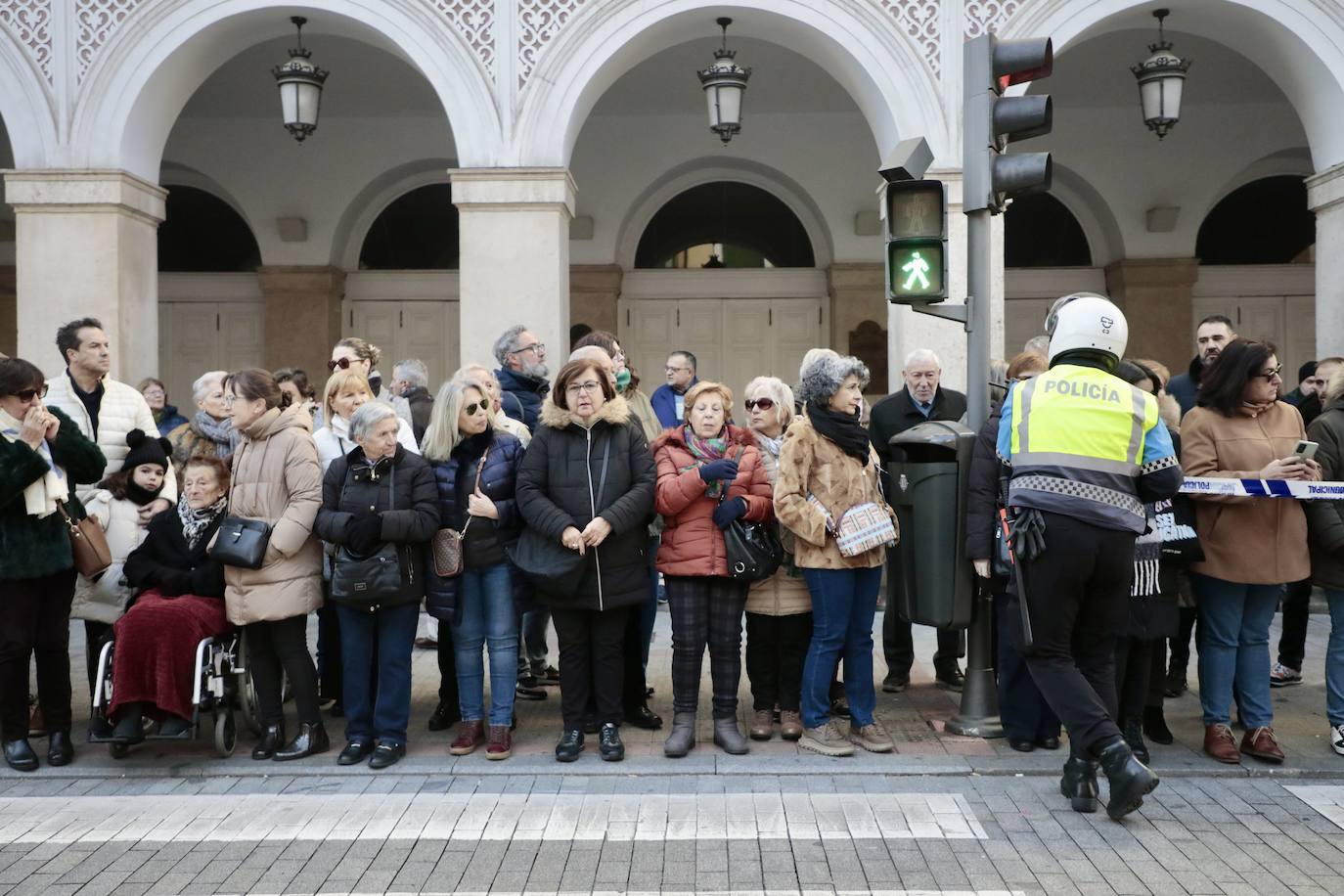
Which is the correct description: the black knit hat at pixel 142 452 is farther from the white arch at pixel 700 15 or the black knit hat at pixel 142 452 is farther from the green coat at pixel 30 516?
the white arch at pixel 700 15

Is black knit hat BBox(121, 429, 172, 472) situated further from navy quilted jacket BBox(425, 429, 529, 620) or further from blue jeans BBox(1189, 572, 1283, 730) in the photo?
blue jeans BBox(1189, 572, 1283, 730)

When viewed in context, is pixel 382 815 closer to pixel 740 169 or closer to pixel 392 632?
pixel 392 632

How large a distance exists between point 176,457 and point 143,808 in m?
2.21

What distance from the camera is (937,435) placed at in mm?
5672

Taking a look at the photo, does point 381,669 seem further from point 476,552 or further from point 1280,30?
point 1280,30

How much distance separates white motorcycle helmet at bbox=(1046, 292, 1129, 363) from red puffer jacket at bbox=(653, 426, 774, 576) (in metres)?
1.45

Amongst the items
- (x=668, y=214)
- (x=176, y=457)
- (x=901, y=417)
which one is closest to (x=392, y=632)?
(x=176, y=457)

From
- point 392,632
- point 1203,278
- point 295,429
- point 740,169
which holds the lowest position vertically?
point 392,632

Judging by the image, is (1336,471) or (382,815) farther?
(1336,471)

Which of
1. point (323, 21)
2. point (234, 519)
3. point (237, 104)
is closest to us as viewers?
point (234, 519)

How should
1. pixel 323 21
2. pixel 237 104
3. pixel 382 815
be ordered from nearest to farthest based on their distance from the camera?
pixel 382 815 < pixel 323 21 < pixel 237 104

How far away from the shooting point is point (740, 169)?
47.1 feet

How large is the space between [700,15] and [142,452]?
5.93 meters

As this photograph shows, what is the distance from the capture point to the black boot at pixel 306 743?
218 inches
